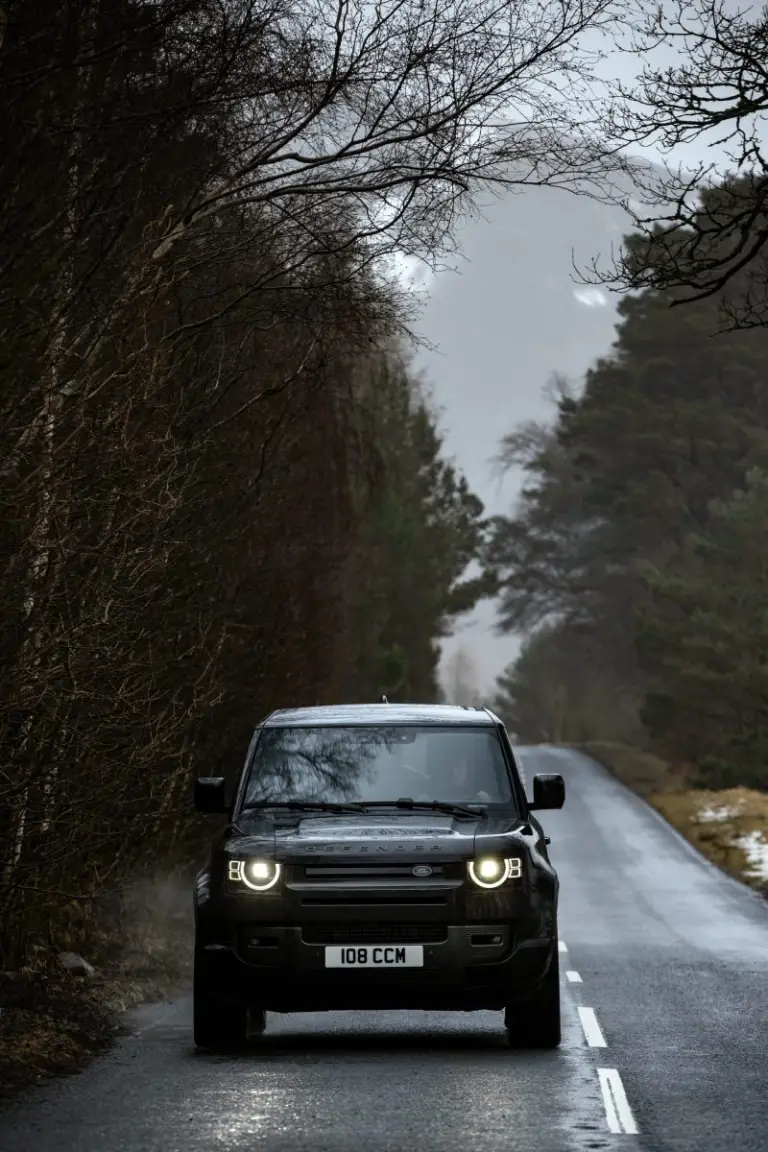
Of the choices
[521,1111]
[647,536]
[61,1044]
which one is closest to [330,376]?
[61,1044]

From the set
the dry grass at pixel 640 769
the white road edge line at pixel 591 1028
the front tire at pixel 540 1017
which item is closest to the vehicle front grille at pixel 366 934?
the front tire at pixel 540 1017

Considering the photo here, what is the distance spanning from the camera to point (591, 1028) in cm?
1463

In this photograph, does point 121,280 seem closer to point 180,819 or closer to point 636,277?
point 636,277

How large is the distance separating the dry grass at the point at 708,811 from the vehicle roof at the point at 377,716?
24.1 meters

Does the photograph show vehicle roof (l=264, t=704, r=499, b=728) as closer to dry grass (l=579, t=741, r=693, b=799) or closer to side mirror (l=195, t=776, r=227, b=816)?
side mirror (l=195, t=776, r=227, b=816)

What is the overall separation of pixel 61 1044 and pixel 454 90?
7095 mm

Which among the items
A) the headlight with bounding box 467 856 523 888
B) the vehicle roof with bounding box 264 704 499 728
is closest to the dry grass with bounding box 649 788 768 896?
the vehicle roof with bounding box 264 704 499 728

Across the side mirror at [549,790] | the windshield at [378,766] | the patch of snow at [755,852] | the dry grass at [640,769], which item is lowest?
the side mirror at [549,790]

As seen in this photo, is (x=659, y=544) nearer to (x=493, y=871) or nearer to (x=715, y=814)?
(x=715, y=814)

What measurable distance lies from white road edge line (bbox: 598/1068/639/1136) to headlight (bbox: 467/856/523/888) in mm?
1206

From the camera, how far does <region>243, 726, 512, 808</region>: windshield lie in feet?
44.2

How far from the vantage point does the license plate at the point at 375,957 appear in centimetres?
1212

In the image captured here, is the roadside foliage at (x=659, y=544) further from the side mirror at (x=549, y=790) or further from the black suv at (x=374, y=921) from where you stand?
the black suv at (x=374, y=921)

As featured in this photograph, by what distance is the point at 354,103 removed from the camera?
1545 centimetres
